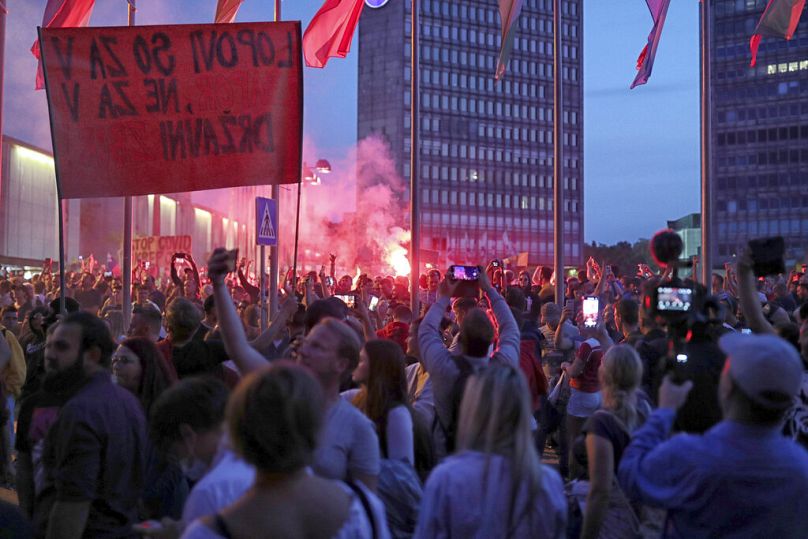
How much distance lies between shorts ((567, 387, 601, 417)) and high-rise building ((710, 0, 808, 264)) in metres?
104

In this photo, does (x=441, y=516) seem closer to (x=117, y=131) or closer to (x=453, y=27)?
(x=117, y=131)

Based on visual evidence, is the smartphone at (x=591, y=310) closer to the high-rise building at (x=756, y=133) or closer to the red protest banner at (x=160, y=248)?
the red protest banner at (x=160, y=248)

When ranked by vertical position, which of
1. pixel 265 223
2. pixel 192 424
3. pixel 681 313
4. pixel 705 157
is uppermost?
pixel 705 157

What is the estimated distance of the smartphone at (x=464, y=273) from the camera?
20.1ft

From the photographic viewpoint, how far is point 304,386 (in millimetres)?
2744

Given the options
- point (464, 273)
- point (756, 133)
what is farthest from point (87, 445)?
point (756, 133)

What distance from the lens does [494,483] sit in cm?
325

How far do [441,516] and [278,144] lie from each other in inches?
213

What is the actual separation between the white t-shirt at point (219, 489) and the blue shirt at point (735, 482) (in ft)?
4.68

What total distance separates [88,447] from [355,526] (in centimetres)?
155

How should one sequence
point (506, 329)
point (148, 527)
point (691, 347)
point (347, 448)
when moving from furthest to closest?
point (506, 329) → point (347, 448) → point (691, 347) → point (148, 527)

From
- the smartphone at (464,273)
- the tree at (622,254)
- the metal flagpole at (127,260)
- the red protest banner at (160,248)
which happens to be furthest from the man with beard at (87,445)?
the tree at (622,254)

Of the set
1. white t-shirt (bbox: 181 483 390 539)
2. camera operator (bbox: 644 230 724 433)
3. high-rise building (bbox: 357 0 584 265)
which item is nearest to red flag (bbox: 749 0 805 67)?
camera operator (bbox: 644 230 724 433)

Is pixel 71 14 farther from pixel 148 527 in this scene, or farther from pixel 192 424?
pixel 148 527
